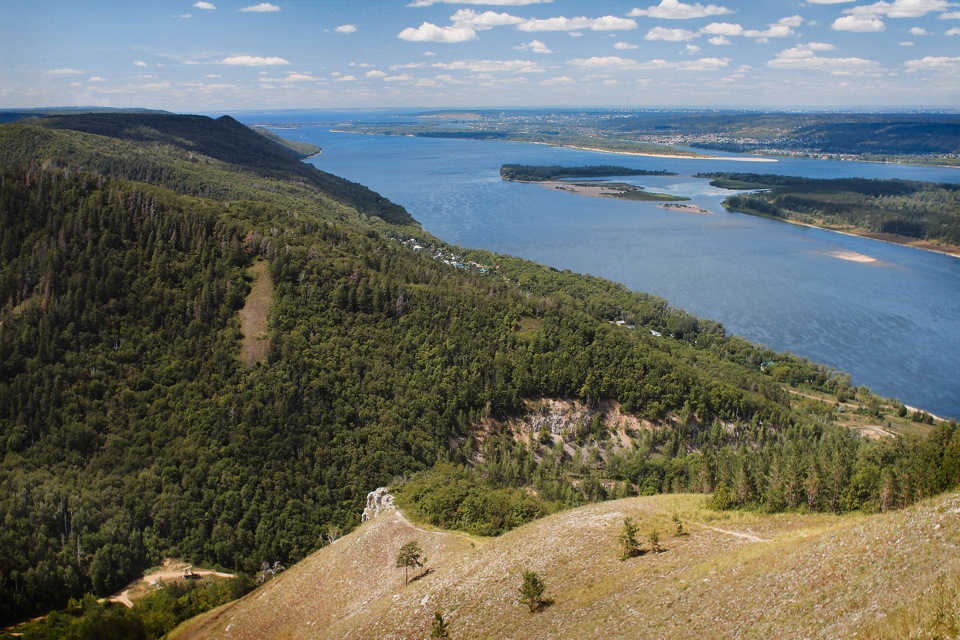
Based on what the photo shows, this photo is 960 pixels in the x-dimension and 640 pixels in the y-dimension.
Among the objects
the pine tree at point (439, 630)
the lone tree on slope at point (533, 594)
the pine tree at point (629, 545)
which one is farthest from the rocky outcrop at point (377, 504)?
the lone tree on slope at point (533, 594)

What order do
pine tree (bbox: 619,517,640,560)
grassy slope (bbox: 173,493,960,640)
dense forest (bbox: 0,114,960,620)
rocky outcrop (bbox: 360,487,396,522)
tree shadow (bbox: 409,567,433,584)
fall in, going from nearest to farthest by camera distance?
1. grassy slope (bbox: 173,493,960,640)
2. pine tree (bbox: 619,517,640,560)
3. tree shadow (bbox: 409,567,433,584)
4. rocky outcrop (bbox: 360,487,396,522)
5. dense forest (bbox: 0,114,960,620)

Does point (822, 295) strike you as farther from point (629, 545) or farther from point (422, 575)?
point (422, 575)

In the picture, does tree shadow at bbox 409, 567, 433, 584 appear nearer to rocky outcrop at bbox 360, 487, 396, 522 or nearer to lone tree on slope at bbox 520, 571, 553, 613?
lone tree on slope at bbox 520, 571, 553, 613

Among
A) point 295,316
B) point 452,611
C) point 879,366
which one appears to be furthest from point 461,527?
point 879,366

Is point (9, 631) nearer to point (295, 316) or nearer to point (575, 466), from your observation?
point (295, 316)

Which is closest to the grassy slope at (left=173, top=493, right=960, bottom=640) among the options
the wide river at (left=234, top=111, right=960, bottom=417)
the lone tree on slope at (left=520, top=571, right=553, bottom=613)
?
the lone tree on slope at (left=520, top=571, right=553, bottom=613)

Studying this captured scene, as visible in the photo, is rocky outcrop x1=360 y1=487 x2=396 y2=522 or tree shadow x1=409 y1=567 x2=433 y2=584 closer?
tree shadow x1=409 y1=567 x2=433 y2=584

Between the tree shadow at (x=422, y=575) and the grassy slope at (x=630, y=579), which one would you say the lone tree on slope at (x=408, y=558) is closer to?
the tree shadow at (x=422, y=575)
